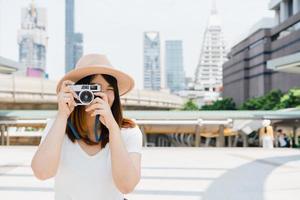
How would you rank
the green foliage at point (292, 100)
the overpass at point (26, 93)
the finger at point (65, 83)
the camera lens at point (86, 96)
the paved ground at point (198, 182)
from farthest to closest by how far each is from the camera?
the green foliage at point (292, 100), the overpass at point (26, 93), the paved ground at point (198, 182), the finger at point (65, 83), the camera lens at point (86, 96)

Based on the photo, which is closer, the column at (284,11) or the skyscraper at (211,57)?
the column at (284,11)

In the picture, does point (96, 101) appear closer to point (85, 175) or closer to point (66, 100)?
point (66, 100)

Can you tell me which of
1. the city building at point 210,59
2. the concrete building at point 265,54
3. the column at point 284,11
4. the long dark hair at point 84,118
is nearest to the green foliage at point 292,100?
the concrete building at point 265,54

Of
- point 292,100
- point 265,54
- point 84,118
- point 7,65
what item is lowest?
point 84,118

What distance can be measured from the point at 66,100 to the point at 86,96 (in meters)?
0.10

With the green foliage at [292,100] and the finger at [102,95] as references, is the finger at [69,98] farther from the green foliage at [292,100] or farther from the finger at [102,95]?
the green foliage at [292,100]

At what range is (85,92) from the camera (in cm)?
176

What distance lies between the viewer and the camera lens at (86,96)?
1.75 m

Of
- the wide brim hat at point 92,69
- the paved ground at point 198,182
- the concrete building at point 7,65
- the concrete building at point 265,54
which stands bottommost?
the paved ground at point 198,182

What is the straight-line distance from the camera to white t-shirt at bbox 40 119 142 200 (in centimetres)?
183

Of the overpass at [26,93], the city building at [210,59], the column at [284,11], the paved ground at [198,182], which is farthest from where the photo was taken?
the city building at [210,59]

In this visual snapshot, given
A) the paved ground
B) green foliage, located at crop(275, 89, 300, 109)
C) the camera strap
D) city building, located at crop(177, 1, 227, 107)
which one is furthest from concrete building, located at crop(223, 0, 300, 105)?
city building, located at crop(177, 1, 227, 107)

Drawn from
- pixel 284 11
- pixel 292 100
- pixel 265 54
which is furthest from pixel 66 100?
pixel 284 11

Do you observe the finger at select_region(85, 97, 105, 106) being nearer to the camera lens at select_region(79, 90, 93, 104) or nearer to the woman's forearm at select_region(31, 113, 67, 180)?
the camera lens at select_region(79, 90, 93, 104)
